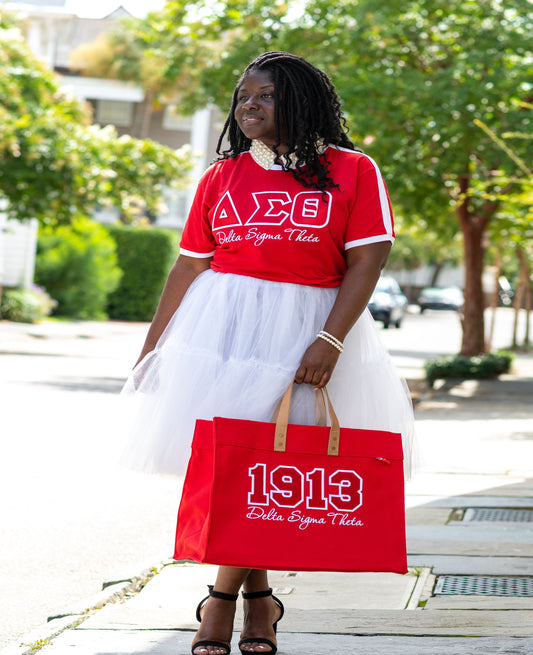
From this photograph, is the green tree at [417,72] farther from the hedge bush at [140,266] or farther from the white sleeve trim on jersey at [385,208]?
the hedge bush at [140,266]

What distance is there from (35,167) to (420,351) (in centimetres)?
1273

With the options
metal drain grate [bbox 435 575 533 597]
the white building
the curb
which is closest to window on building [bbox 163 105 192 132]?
the white building

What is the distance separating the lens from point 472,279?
17.8 metres

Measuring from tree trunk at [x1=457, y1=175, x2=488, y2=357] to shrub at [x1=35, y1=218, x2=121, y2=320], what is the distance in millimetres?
15111

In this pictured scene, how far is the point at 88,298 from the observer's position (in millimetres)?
31484

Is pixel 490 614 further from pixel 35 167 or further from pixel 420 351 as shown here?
pixel 420 351

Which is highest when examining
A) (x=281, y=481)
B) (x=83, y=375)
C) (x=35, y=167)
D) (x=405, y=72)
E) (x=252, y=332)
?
(x=405, y=72)

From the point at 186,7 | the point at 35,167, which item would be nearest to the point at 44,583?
the point at 186,7

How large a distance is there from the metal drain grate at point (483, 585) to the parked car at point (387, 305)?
3016cm

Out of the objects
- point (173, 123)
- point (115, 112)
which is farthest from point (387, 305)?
point (115, 112)

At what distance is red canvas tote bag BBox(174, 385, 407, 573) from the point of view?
306 centimetres

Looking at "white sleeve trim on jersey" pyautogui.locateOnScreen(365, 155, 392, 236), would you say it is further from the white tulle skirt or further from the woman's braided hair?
the white tulle skirt

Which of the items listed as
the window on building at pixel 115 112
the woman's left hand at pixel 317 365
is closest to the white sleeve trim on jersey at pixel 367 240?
the woman's left hand at pixel 317 365

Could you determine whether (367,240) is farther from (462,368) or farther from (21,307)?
(21,307)
